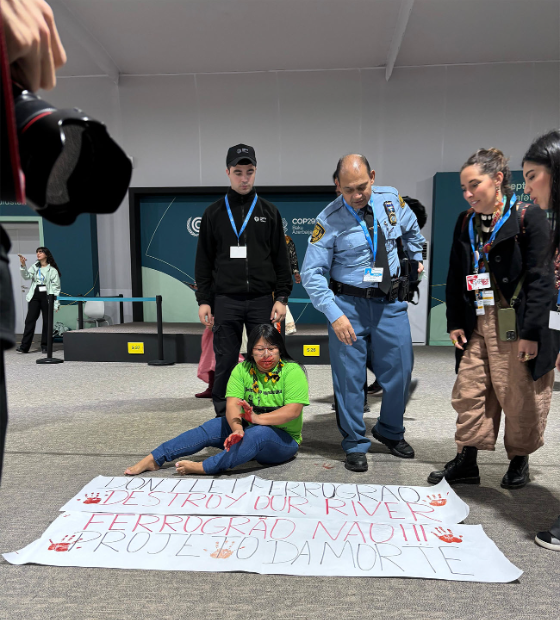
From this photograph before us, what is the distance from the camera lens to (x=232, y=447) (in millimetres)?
2285

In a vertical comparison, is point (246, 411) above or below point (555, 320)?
below

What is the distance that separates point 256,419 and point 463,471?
0.97 metres

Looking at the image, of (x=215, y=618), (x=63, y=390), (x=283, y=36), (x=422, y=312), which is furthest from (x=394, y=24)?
(x=215, y=618)

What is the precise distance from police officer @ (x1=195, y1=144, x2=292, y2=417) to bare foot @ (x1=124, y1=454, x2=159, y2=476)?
78cm

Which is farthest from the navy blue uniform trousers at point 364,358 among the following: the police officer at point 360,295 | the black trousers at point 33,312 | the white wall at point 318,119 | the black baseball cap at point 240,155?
the black trousers at point 33,312

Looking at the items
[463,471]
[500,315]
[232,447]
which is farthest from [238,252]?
[463,471]

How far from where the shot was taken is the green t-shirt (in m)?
2.41

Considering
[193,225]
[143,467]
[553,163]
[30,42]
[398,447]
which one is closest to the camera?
[30,42]

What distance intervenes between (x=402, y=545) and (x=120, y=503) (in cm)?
109

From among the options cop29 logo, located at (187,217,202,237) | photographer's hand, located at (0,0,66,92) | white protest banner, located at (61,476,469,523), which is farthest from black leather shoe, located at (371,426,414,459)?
cop29 logo, located at (187,217,202,237)

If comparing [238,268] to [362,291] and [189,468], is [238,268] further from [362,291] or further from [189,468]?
[189,468]

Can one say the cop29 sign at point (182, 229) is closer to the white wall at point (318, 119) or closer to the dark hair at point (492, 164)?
the white wall at point (318, 119)

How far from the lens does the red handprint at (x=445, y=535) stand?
170cm

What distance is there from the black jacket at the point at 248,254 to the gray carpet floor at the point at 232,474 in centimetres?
94
